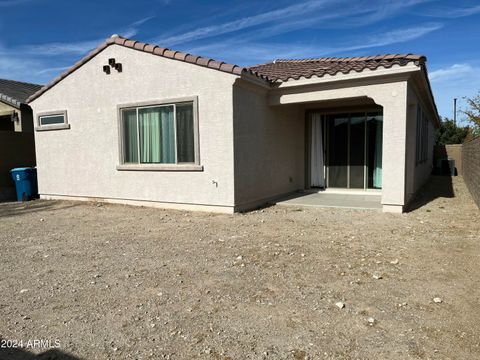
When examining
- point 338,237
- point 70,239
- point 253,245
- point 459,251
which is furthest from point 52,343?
point 459,251

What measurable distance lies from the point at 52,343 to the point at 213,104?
6.43 metres

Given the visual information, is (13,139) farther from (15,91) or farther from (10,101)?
(15,91)

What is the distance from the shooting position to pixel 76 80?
1081cm

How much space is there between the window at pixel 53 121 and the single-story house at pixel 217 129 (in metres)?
0.05

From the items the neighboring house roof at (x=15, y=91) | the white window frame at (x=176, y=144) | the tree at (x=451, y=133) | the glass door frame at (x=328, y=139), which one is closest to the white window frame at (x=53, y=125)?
the white window frame at (x=176, y=144)

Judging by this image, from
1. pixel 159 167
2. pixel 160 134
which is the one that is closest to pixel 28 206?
pixel 159 167

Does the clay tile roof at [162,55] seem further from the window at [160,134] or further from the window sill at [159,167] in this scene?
the window sill at [159,167]

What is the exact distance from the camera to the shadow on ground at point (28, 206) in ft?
32.8

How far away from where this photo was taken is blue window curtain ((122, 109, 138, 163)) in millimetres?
9922

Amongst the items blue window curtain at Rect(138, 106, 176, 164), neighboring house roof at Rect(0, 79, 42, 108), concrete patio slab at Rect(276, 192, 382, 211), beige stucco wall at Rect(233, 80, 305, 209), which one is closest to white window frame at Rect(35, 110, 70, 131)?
blue window curtain at Rect(138, 106, 176, 164)

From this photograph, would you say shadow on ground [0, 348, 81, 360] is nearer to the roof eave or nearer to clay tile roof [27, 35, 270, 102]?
clay tile roof [27, 35, 270, 102]

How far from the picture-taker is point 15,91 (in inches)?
651

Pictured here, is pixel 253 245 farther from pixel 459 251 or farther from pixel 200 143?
pixel 200 143

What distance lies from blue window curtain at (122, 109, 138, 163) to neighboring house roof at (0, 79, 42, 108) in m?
7.00
